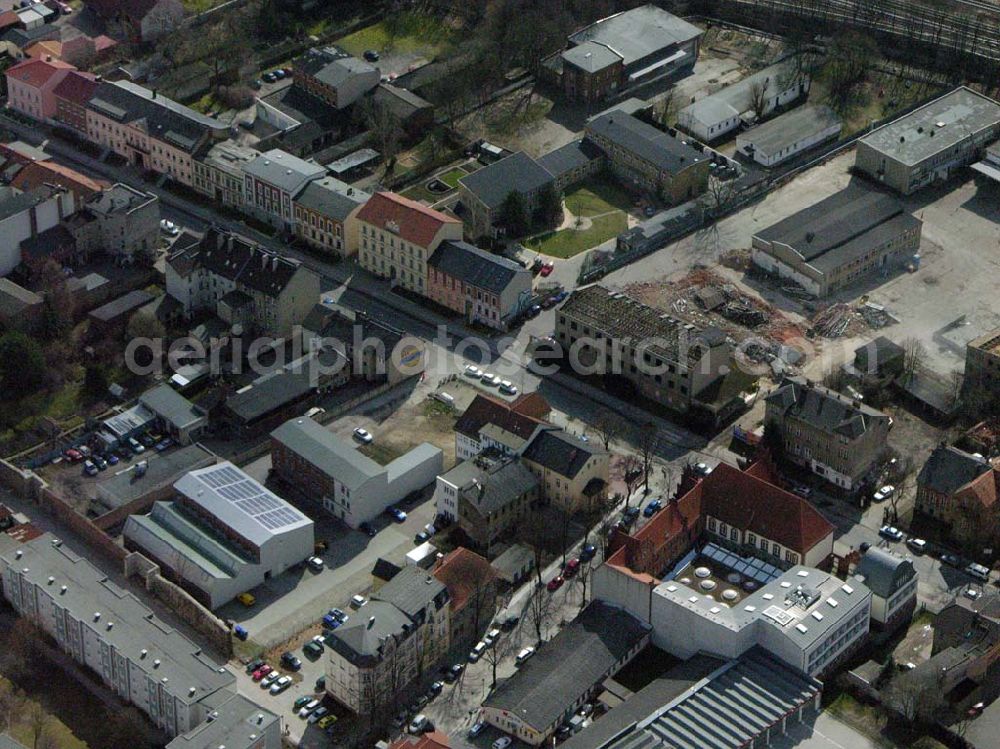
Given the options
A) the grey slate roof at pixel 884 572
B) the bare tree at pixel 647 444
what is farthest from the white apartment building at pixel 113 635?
the grey slate roof at pixel 884 572

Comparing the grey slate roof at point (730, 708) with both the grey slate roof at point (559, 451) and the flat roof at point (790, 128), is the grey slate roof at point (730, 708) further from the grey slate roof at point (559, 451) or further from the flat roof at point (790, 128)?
the flat roof at point (790, 128)

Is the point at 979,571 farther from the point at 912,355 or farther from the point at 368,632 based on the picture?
the point at 368,632

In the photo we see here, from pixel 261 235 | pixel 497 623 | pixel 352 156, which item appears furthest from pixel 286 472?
pixel 352 156

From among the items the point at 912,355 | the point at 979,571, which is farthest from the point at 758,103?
the point at 979,571

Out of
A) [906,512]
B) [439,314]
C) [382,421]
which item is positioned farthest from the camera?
[439,314]

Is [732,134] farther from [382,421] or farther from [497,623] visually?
[497,623]

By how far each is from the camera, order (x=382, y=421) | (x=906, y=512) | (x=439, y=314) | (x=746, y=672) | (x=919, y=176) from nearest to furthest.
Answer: (x=746, y=672), (x=906, y=512), (x=382, y=421), (x=439, y=314), (x=919, y=176)

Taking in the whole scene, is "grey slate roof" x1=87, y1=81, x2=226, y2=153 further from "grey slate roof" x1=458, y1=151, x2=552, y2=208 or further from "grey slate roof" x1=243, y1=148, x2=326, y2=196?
"grey slate roof" x1=458, y1=151, x2=552, y2=208
